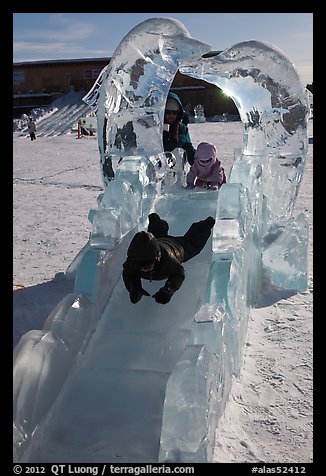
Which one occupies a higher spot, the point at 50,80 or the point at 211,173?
the point at 50,80

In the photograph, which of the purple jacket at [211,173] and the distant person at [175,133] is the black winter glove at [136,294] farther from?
the distant person at [175,133]

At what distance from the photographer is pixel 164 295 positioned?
11.8ft

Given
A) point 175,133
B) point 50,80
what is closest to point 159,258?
point 175,133

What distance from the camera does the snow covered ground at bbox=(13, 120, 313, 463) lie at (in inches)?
114

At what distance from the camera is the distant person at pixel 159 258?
3.34m

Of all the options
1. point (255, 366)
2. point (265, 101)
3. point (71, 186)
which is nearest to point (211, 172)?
point (265, 101)

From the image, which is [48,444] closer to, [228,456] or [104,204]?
[228,456]

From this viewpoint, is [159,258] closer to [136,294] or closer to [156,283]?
[136,294]

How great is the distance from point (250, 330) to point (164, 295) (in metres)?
0.91

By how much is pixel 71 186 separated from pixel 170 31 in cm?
541

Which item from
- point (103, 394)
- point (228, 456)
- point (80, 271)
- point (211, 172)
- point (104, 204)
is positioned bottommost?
point (228, 456)

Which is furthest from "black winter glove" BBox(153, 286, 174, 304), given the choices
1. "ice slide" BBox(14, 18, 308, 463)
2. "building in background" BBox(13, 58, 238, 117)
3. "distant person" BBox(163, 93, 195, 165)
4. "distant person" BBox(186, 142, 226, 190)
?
"building in background" BBox(13, 58, 238, 117)

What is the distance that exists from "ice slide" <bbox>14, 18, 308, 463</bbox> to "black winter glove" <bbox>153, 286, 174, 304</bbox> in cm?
18

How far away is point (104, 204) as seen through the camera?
14.0 ft
